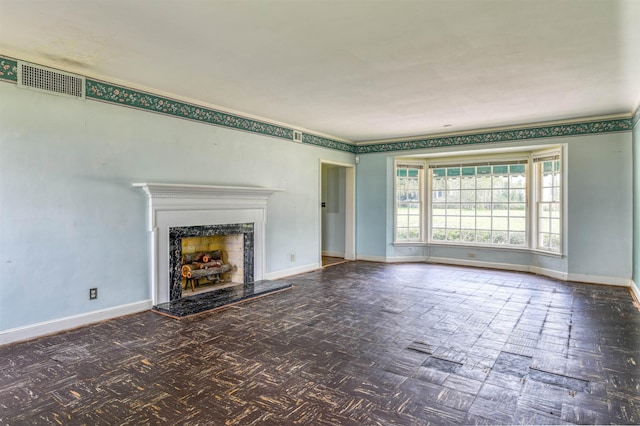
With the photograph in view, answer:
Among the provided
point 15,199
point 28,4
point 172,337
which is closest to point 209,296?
point 172,337

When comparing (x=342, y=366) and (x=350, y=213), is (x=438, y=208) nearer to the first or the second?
(x=350, y=213)

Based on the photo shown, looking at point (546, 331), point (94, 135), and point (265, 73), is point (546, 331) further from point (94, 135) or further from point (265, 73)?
point (94, 135)

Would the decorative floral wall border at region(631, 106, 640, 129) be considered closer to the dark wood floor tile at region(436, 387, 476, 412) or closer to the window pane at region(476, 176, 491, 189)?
the window pane at region(476, 176, 491, 189)

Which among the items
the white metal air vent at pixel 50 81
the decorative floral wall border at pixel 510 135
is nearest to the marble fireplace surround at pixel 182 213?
the white metal air vent at pixel 50 81

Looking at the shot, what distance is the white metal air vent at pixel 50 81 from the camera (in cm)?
330

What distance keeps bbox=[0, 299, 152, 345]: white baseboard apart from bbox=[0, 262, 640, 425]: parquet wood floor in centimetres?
13

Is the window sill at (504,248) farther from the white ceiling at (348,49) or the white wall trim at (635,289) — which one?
the white ceiling at (348,49)

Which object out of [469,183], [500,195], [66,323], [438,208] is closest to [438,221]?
[438,208]

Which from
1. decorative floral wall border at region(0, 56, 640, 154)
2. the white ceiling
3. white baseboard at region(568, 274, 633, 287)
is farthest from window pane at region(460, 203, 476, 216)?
the white ceiling

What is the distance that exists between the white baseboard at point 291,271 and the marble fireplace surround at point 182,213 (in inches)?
28.1

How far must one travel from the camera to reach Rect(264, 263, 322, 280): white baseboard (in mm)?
5875

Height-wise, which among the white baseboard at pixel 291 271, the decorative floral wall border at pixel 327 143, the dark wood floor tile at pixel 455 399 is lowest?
the dark wood floor tile at pixel 455 399

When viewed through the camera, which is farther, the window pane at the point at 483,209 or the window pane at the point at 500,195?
the window pane at the point at 483,209

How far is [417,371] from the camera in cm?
270
